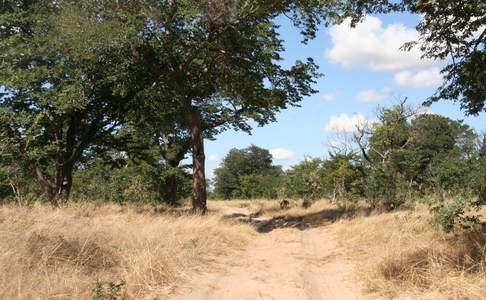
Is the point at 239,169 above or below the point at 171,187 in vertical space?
above

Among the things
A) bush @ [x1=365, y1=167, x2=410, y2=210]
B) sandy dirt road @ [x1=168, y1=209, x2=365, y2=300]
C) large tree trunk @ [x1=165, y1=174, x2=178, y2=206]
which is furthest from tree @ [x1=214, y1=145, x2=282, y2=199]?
sandy dirt road @ [x1=168, y1=209, x2=365, y2=300]

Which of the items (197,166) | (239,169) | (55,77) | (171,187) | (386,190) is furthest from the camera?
(239,169)

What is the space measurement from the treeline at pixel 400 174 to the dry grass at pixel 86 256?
4796mm

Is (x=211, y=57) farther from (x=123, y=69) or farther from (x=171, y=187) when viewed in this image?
(x=171, y=187)

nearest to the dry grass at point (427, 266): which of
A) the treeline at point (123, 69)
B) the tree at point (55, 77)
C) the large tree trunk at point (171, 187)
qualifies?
the treeline at point (123, 69)

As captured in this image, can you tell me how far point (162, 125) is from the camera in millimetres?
18516

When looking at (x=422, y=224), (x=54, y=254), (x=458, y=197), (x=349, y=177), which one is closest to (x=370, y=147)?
(x=349, y=177)

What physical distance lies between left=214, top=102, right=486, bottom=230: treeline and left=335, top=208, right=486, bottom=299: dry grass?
Answer: 549mm

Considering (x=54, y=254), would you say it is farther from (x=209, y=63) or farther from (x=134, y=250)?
(x=209, y=63)

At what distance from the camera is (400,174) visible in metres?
20.0

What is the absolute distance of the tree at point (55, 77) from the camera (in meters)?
14.4

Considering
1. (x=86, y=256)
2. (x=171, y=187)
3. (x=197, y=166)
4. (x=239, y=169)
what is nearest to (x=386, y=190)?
(x=197, y=166)

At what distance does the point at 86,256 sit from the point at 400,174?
15589mm

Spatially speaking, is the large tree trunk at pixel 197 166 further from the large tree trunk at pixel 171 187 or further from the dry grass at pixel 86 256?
the large tree trunk at pixel 171 187
